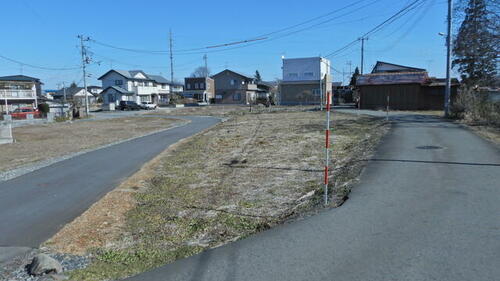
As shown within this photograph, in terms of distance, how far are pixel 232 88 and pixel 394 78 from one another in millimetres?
45613

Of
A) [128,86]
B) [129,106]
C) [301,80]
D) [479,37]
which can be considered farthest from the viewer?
[128,86]

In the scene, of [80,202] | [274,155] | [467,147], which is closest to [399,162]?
[467,147]

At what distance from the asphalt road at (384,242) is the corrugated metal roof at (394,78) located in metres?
29.8

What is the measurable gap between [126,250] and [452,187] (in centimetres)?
599

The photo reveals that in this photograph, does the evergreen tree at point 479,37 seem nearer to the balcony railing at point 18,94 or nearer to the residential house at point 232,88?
the balcony railing at point 18,94

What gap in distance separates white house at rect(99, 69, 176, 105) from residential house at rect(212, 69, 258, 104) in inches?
559

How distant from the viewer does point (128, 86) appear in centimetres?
7319

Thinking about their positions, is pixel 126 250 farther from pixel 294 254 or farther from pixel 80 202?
pixel 80 202

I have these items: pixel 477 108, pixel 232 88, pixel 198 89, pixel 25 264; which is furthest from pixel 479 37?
pixel 198 89

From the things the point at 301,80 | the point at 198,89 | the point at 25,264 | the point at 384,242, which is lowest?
the point at 25,264

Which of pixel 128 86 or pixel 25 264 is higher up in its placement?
pixel 128 86

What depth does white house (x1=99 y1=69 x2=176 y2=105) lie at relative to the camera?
230 feet

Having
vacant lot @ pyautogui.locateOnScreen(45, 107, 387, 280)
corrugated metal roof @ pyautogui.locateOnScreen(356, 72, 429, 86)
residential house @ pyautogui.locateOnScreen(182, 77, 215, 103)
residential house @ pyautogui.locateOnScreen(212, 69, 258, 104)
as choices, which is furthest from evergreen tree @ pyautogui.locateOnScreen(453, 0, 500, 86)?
residential house @ pyautogui.locateOnScreen(182, 77, 215, 103)

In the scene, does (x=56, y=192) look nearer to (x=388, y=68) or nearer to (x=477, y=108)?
(x=477, y=108)
